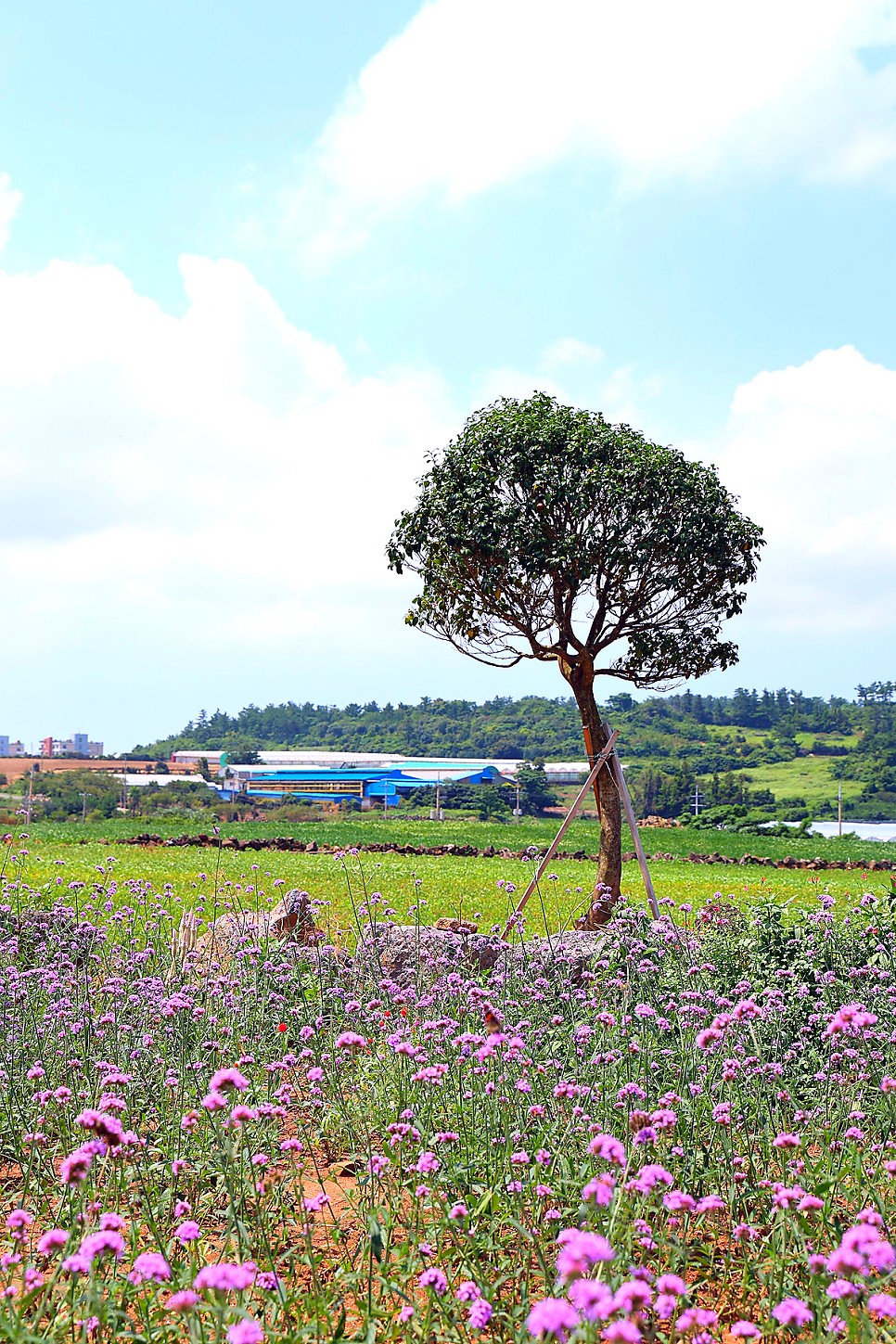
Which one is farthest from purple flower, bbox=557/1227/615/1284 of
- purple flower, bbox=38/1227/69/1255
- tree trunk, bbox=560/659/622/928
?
tree trunk, bbox=560/659/622/928

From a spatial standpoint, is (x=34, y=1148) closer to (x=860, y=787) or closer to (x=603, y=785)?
(x=603, y=785)

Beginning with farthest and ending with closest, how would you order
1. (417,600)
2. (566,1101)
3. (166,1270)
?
(417,600), (566,1101), (166,1270)

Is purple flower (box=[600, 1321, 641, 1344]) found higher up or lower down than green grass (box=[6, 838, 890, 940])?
higher up

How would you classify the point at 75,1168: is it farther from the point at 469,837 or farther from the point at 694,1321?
the point at 469,837

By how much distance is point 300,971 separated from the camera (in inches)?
256

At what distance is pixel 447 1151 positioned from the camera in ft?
11.7

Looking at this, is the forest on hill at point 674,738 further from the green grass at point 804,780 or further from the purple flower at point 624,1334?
the purple flower at point 624,1334

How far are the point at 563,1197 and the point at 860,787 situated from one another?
57516 mm

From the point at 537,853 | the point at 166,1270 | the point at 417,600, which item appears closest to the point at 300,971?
the point at 166,1270

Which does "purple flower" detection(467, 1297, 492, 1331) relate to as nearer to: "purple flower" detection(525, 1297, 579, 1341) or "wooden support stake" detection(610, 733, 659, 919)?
"purple flower" detection(525, 1297, 579, 1341)

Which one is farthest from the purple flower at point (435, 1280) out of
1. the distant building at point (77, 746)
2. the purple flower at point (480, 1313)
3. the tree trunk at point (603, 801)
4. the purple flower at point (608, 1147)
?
the distant building at point (77, 746)

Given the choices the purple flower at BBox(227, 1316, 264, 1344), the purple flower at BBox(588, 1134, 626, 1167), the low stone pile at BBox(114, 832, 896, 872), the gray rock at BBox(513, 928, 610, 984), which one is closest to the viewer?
the purple flower at BBox(227, 1316, 264, 1344)

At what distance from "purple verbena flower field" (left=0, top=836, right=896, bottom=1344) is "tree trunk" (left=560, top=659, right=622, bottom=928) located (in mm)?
3782

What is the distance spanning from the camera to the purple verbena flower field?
241cm
